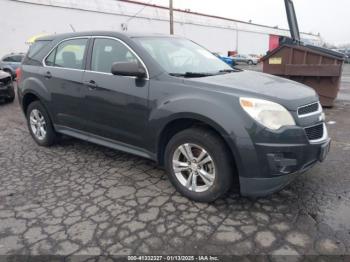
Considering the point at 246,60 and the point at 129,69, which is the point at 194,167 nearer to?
the point at 129,69

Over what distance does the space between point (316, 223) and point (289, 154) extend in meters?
0.69

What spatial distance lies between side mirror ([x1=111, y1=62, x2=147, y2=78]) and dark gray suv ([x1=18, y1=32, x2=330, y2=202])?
0.4 inches

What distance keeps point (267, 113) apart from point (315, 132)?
62cm

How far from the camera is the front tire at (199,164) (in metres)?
3.11

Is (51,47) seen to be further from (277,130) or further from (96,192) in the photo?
(277,130)

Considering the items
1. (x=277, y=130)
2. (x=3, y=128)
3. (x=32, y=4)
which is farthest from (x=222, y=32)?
(x=277, y=130)

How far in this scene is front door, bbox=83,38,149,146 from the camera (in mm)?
3640

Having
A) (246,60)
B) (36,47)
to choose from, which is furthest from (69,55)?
(246,60)

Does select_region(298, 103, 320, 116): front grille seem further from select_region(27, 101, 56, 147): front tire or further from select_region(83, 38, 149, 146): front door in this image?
select_region(27, 101, 56, 147): front tire

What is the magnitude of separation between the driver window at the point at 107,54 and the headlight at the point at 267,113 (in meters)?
1.52

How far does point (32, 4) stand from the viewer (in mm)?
23438

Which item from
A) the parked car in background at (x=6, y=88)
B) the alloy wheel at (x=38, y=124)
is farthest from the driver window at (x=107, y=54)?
the parked car in background at (x=6, y=88)

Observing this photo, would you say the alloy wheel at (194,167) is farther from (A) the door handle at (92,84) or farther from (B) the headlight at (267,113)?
(A) the door handle at (92,84)

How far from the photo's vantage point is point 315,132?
10.4 feet
